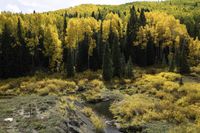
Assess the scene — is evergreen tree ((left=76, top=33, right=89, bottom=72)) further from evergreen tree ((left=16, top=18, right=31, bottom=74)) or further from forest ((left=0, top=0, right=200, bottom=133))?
evergreen tree ((left=16, top=18, right=31, bottom=74))

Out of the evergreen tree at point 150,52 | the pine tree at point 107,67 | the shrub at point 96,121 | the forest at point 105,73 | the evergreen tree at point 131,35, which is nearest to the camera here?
the shrub at point 96,121

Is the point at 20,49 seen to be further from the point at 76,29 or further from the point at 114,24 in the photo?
the point at 114,24

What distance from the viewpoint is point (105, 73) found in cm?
9456

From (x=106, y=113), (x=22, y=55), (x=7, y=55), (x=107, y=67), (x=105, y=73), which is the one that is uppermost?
(x=7, y=55)

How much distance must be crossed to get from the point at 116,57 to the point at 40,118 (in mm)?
53781

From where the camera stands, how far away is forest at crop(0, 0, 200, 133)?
187 ft

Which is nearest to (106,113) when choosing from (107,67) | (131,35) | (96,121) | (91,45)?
(96,121)

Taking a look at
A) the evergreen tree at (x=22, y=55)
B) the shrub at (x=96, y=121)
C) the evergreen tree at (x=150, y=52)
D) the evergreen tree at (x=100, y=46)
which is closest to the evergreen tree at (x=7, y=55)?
the evergreen tree at (x=22, y=55)

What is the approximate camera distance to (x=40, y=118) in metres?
47.3

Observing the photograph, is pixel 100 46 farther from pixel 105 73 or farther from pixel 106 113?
pixel 106 113

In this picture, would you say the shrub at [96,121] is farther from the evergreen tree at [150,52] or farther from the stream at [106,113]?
the evergreen tree at [150,52]

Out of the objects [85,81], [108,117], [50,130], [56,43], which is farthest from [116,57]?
[50,130]

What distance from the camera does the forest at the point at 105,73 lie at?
57000 mm

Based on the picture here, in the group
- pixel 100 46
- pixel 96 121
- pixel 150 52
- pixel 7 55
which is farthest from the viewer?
pixel 150 52
